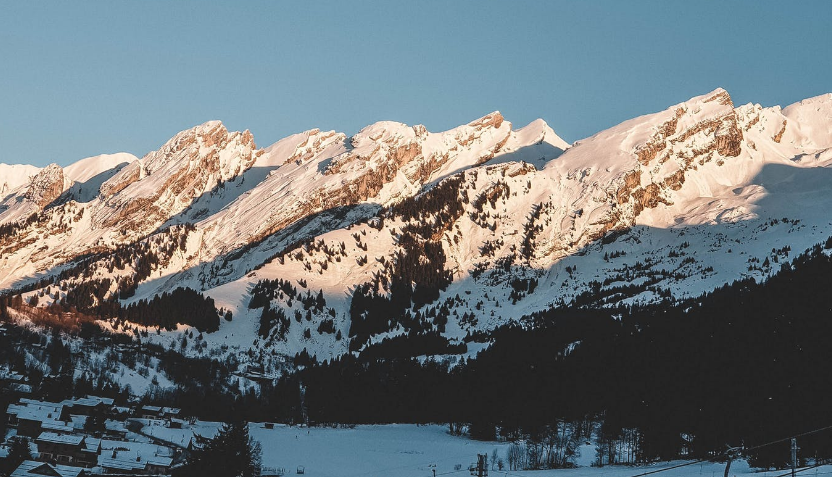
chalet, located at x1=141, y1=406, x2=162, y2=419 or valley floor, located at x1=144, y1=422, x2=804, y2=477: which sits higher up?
chalet, located at x1=141, y1=406, x2=162, y2=419

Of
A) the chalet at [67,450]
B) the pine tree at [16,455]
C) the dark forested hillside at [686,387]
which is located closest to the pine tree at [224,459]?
the chalet at [67,450]

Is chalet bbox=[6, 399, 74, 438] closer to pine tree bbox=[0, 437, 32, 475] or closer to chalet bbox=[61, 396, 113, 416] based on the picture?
chalet bbox=[61, 396, 113, 416]

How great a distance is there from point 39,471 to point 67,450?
13.5 meters

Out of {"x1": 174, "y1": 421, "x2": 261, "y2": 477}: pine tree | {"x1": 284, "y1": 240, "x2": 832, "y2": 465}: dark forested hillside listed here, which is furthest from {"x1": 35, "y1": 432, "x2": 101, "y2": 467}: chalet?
{"x1": 284, "y1": 240, "x2": 832, "y2": 465}: dark forested hillside

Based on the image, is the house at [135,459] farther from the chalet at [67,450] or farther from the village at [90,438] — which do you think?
the chalet at [67,450]

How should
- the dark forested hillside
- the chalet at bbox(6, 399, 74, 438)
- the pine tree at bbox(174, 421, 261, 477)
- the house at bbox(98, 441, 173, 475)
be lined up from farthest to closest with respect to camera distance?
1. the chalet at bbox(6, 399, 74, 438)
2. the dark forested hillside
3. the house at bbox(98, 441, 173, 475)
4. the pine tree at bbox(174, 421, 261, 477)

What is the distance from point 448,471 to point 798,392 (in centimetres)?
4618

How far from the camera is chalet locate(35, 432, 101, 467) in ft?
374

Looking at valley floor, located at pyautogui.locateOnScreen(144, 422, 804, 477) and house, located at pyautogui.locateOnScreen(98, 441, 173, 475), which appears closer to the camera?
house, located at pyautogui.locateOnScreen(98, 441, 173, 475)

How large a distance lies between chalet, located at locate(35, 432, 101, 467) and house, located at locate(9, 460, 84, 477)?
22.9 feet

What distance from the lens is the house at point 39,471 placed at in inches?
4011

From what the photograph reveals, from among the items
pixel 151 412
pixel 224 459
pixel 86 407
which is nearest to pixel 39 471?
pixel 224 459

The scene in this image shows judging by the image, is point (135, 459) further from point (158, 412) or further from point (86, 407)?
point (158, 412)

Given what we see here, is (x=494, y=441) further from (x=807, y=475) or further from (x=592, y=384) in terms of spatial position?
(x=807, y=475)
